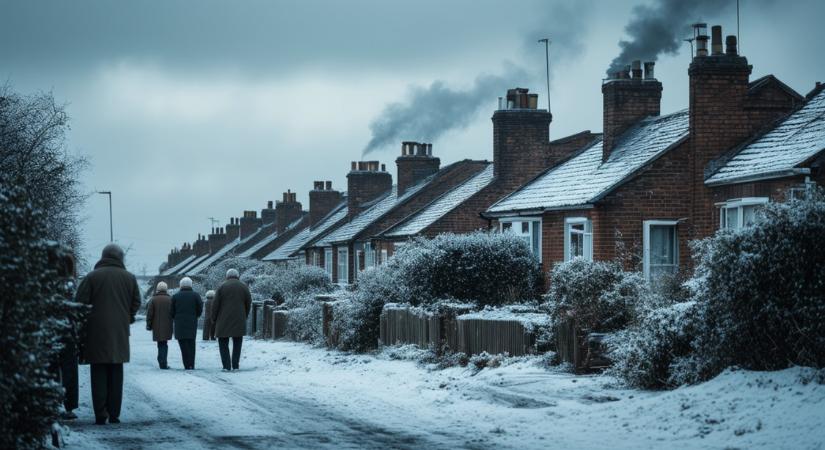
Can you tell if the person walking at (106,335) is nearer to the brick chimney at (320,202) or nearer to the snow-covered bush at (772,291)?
the snow-covered bush at (772,291)

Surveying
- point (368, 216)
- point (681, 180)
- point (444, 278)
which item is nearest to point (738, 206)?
point (681, 180)

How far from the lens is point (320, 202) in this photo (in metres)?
61.4

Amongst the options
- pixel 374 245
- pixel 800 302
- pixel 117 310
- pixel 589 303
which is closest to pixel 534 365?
pixel 589 303

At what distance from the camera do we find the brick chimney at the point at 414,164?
4728 cm

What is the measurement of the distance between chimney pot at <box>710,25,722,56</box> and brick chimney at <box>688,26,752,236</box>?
4 centimetres

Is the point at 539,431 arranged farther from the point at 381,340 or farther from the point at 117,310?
the point at 381,340

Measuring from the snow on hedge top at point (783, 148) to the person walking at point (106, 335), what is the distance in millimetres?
12685

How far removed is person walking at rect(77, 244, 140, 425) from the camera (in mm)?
12742

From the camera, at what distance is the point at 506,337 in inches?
749

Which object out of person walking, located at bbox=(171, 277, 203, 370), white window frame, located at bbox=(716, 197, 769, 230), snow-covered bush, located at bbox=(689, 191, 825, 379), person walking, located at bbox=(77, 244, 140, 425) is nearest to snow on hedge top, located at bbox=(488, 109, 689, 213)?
white window frame, located at bbox=(716, 197, 769, 230)

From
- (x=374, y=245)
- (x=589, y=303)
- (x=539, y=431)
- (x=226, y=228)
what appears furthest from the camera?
(x=226, y=228)

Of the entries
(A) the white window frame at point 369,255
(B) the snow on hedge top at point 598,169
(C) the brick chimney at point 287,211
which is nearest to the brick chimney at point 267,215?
(C) the brick chimney at point 287,211

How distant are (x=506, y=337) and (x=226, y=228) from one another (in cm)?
8300

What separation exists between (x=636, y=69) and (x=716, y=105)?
5.33 metres
